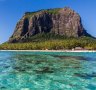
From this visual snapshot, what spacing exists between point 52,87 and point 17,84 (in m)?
3.72

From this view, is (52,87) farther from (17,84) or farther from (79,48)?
(79,48)

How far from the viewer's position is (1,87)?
869 inches

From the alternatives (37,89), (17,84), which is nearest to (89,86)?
(37,89)

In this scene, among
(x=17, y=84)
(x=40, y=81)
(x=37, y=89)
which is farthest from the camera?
(x=40, y=81)

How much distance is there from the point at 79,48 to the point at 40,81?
17378cm

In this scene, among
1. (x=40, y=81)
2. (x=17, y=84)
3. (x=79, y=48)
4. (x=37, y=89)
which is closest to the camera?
(x=37, y=89)

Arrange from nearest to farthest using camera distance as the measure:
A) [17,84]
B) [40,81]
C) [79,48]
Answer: [17,84]
[40,81]
[79,48]

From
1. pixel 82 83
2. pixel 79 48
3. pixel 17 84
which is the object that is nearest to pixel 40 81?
pixel 17 84

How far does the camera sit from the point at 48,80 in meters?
26.2

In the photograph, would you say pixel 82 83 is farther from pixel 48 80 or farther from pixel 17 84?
pixel 17 84

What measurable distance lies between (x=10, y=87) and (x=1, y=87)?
0.82 m

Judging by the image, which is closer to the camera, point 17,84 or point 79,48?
point 17,84

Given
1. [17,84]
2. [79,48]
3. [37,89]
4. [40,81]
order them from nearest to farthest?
[37,89] < [17,84] < [40,81] < [79,48]

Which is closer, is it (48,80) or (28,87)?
(28,87)
